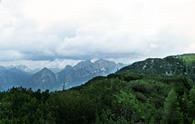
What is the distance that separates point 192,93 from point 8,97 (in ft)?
258

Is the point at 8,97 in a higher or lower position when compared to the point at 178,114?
higher

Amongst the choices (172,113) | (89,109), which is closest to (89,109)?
(89,109)

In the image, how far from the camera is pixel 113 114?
169500 millimetres

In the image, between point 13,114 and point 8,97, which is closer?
point 13,114

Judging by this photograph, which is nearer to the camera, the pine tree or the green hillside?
the green hillside

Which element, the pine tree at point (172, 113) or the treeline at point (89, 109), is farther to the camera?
the pine tree at point (172, 113)

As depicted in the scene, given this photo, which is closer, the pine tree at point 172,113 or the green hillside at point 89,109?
the green hillside at point 89,109

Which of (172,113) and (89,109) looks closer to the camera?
(172,113)

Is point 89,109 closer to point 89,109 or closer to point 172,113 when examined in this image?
point 89,109

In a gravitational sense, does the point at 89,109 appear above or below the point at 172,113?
above

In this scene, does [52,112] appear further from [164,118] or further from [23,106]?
[164,118]

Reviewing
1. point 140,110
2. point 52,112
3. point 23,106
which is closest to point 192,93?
point 140,110

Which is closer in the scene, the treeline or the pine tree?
the treeline

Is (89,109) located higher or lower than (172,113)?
higher
